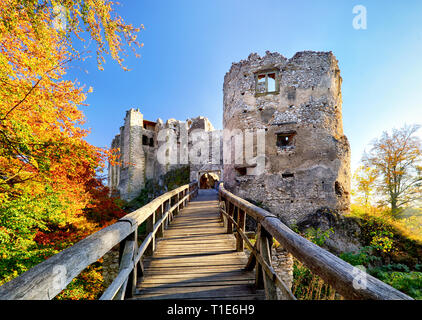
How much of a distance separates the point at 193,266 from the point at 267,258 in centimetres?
→ 129

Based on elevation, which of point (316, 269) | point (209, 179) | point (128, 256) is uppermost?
point (316, 269)

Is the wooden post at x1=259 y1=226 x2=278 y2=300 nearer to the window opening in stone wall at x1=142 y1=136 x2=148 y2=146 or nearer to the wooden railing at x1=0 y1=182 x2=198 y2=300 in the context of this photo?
the wooden railing at x1=0 y1=182 x2=198 y2=300

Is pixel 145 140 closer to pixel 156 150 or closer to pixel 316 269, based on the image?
pixel 156 150

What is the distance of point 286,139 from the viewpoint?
10.9 meters

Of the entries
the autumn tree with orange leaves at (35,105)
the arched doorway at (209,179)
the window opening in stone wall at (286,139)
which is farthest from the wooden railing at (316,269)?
the arched doorway at (209,179)

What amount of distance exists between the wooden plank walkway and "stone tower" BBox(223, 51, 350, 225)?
20.5 ft

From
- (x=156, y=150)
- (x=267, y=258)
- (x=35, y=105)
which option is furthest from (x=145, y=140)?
(x=267, y=258)

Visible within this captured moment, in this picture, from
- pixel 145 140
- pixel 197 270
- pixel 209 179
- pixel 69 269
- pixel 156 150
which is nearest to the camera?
pixel 69 269

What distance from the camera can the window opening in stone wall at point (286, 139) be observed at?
9875mm

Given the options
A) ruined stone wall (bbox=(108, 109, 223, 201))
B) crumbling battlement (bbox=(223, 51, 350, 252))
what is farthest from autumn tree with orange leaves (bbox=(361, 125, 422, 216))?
ruined stone wall (bbox=(108, 109, 223, 201))

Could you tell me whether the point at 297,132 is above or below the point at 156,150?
below
